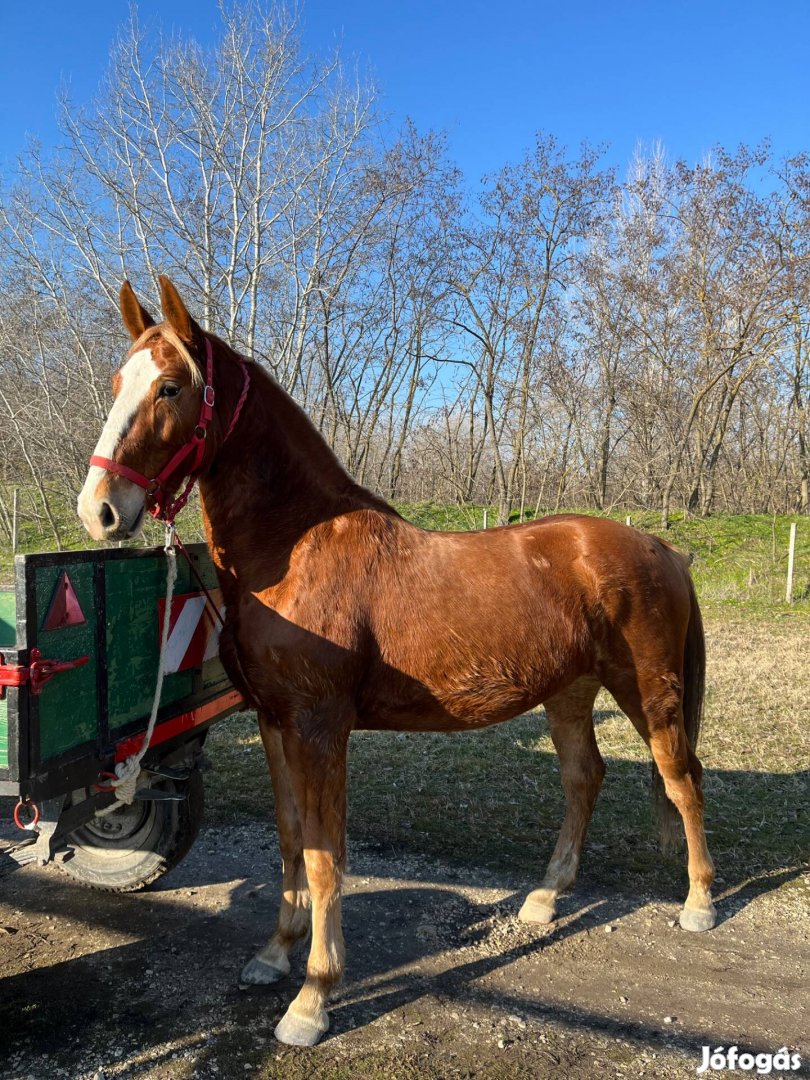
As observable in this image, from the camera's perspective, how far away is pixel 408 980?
283 cm

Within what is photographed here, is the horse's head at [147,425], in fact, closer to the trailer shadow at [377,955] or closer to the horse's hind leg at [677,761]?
the trailer shadow at [377,955]

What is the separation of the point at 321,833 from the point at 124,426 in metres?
1.57

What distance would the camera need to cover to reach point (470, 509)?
1961cm

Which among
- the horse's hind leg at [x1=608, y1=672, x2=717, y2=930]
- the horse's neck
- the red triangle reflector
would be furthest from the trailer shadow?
the horse's neck

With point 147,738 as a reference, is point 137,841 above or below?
below

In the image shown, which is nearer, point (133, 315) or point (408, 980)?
point (133, 315)

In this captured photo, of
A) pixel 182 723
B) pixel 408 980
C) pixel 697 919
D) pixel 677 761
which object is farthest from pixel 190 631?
pixel 697 919

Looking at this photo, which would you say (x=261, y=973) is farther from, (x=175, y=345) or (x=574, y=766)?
(x=175, y=345)

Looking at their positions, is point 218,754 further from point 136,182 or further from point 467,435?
point 467,435

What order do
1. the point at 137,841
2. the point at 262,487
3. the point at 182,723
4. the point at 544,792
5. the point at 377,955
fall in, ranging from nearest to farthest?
the point at 262,487
the point at 182,723
the point at 377,955
the point at 137,841
the point at 544,792

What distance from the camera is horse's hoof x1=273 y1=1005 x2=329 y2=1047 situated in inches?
96.9

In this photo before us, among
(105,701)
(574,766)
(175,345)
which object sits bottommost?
(574,766)

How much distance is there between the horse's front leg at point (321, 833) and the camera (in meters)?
2.56

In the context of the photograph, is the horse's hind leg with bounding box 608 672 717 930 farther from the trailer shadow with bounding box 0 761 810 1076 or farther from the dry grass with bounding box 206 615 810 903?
the dry grass with bounding box 206 615 810 903
